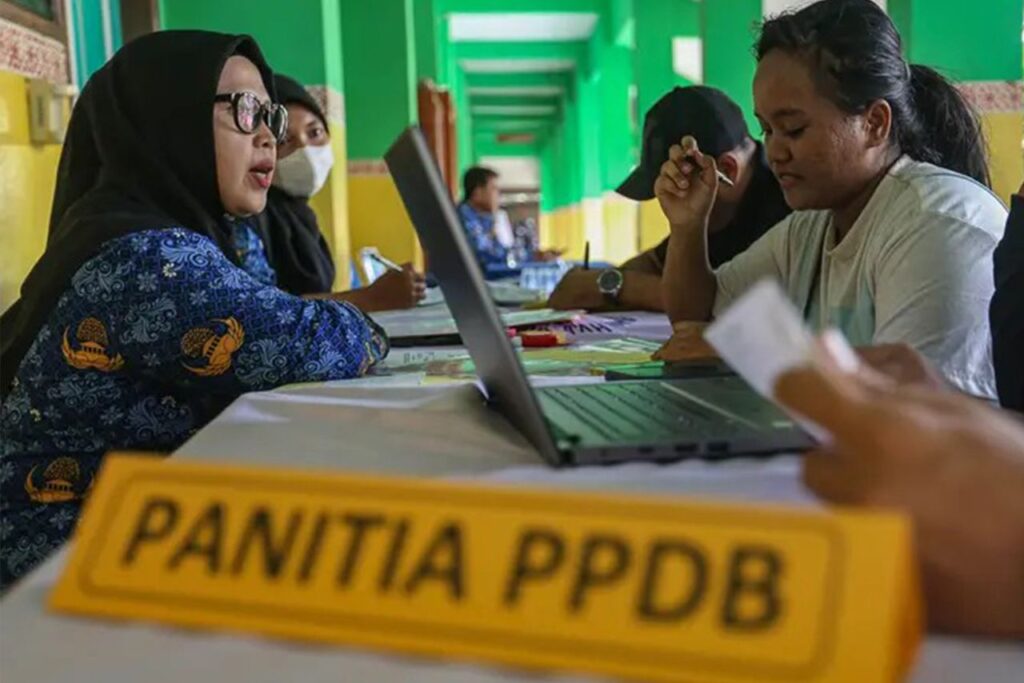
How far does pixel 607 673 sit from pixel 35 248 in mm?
2005

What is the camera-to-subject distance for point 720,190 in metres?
1.99

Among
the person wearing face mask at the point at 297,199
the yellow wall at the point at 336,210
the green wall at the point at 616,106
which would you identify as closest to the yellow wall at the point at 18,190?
the person wearing face mask at the point at 297,199

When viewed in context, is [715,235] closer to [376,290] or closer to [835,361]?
[376,290]

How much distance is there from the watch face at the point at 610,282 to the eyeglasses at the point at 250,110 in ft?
2.71

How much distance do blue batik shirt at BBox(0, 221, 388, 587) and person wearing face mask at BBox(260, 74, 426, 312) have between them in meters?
1.40

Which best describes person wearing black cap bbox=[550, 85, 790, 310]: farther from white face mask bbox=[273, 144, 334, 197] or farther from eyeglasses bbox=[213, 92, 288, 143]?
white face mask bbox=[273, 144, 334, 197]

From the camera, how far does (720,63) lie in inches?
213

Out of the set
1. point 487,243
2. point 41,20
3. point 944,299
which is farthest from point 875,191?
point 487,243

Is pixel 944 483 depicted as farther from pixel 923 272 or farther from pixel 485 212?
pixel 485 212

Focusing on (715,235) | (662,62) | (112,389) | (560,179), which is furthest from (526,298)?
(560,179)

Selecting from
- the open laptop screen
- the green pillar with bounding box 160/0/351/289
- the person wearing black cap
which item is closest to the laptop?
the open laptop screen

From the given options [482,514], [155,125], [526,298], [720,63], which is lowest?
[526,298]

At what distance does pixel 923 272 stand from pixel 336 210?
3512mm

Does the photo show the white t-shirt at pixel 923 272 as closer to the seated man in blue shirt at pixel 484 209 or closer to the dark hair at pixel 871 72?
the dark hair at pixel 871 72
